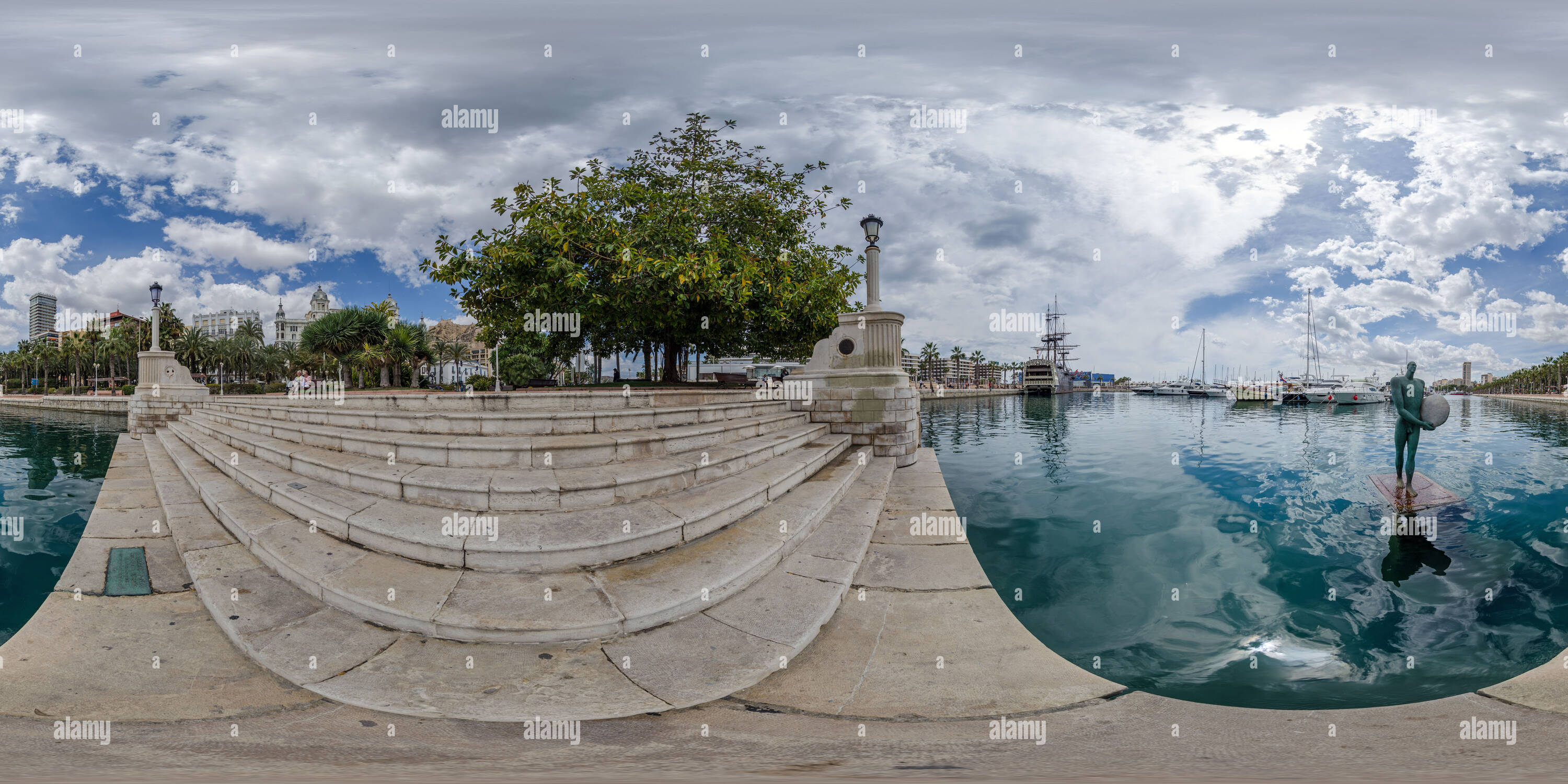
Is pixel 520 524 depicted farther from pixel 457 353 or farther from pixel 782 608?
pixel 457 353

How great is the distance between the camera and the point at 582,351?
60.1 feet

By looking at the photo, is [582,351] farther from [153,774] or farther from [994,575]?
[153,774]

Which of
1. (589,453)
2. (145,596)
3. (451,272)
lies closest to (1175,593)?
(589,453)

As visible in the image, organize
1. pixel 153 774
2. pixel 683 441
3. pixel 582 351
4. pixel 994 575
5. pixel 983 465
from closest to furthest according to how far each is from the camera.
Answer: pixel 153 774 → pixel 994 575 → pixel 683 441 → pixel 983 465 → pixel 582 351

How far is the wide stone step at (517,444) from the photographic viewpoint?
586cm

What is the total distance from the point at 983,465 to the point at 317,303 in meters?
145

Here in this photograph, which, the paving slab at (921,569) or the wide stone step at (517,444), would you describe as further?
the wide stone step at (517,444)

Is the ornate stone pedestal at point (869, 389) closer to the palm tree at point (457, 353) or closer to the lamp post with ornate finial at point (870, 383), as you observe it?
the lamp post with ornate finial at point (870, 383)

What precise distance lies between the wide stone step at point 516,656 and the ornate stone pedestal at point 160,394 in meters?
20.2

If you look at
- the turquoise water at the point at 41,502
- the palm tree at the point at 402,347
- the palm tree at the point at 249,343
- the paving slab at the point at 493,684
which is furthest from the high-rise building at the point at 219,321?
the paving slab at the point at 493,684

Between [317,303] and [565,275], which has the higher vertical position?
[317,303]

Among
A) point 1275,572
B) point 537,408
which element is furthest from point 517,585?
point 1275,572

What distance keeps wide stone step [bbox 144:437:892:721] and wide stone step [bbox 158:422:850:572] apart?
66 cm

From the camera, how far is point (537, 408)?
406 inches
